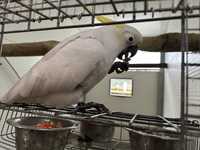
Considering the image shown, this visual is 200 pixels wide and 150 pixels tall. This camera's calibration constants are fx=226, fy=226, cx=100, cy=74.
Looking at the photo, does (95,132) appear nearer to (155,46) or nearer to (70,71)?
(70,71)

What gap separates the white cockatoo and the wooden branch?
401 millimetres

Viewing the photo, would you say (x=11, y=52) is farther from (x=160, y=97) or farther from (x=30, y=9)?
(x=160, y=97)

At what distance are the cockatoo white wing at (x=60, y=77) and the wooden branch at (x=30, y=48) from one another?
43 centimetres

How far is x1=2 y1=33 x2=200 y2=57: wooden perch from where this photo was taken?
53 cm

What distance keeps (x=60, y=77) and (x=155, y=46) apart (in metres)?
0.35

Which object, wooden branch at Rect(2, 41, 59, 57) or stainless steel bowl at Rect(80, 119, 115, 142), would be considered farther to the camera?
wooden branch at Rect(2, 41, 59, 57)

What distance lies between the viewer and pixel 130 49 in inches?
24.3

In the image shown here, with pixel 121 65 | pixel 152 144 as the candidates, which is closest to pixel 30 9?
pixel 121 65

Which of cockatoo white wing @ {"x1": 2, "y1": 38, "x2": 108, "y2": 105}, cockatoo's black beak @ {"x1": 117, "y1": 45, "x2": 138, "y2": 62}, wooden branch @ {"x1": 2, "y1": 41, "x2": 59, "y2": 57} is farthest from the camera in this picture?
wooden branch @ {"x1": 2, "y1": 41, "x2": 59, "y2": 57}

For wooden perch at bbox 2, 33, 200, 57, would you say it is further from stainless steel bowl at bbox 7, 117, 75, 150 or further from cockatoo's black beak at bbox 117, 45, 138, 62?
stainless steel bowl at bbox 7, 117, 75, 150

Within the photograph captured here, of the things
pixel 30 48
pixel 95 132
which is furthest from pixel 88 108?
pixel 30 48

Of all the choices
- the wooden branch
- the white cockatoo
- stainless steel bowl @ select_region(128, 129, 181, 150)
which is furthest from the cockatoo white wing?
the wooden branch

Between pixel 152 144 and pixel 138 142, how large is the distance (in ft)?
0.09

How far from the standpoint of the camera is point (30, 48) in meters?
1.02
